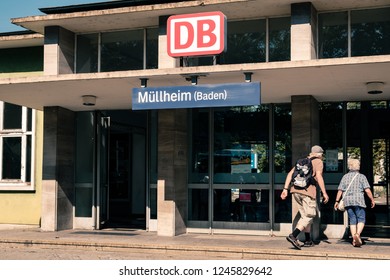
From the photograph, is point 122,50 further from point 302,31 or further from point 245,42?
point 302,31

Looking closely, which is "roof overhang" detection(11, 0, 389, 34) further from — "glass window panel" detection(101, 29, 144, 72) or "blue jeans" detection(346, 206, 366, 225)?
"blue jeans" detection(346, 206, 366, 225)

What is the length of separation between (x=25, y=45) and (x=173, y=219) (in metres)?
6.56

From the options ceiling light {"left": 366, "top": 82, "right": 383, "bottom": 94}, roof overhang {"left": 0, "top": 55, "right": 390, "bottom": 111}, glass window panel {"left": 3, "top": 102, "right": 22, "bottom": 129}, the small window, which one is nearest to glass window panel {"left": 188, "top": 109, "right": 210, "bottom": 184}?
roof overhang {"left": 0, "top": 55, "right": 390, "bottom": 111}

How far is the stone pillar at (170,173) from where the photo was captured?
12.9m

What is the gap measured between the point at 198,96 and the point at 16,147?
7.26 meters

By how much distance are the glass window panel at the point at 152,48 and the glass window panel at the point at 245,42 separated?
4.95ft

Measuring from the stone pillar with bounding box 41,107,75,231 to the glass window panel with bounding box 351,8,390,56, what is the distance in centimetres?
711

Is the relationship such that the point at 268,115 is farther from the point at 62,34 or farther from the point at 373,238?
the point at 62,34

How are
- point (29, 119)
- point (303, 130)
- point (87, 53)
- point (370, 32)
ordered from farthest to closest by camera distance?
point (29, 119) → point (87, 53) → point (303, 130) → point (370, 32)

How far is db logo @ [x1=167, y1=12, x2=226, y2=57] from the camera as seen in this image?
36.6 ft

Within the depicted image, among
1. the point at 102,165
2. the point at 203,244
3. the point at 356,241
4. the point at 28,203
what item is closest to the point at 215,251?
the point at 203,244

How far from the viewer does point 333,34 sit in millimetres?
11938

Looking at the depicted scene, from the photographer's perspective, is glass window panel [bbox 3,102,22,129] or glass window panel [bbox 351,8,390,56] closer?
glass window panel [bbox 351,8,390,56]
